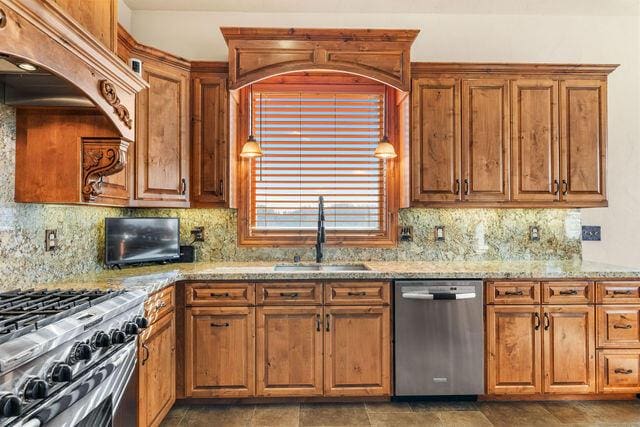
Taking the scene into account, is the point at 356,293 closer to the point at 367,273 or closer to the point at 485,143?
the point at 367,273

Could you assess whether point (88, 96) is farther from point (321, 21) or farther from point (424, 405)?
point (424, 405)

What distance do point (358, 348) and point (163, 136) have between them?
6.83ft

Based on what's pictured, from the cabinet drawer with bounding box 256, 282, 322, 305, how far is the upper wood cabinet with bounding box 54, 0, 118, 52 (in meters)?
1.70

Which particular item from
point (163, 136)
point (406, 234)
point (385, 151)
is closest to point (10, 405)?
point (163, 136)

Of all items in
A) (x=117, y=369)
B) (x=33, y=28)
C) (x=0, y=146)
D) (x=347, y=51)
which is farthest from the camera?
(x=347, y=51)

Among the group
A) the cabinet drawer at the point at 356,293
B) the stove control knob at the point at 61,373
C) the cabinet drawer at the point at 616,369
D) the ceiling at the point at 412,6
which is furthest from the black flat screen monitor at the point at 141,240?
the cabinet drawer at the point at 616,369

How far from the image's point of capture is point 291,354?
276 cm

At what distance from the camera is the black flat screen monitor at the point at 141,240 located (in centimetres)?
282

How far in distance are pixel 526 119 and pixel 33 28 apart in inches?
126

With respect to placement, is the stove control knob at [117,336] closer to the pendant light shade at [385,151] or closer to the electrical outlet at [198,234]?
the electrical outlet at [198,234]

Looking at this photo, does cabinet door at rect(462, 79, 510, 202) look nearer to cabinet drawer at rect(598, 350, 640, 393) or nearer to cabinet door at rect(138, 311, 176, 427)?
cabinet drawer at rect(598, 350, 640, 393)

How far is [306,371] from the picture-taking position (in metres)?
2.77

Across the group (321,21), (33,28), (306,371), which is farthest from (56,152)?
(321,21)

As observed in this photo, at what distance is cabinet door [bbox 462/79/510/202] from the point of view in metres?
3.16
